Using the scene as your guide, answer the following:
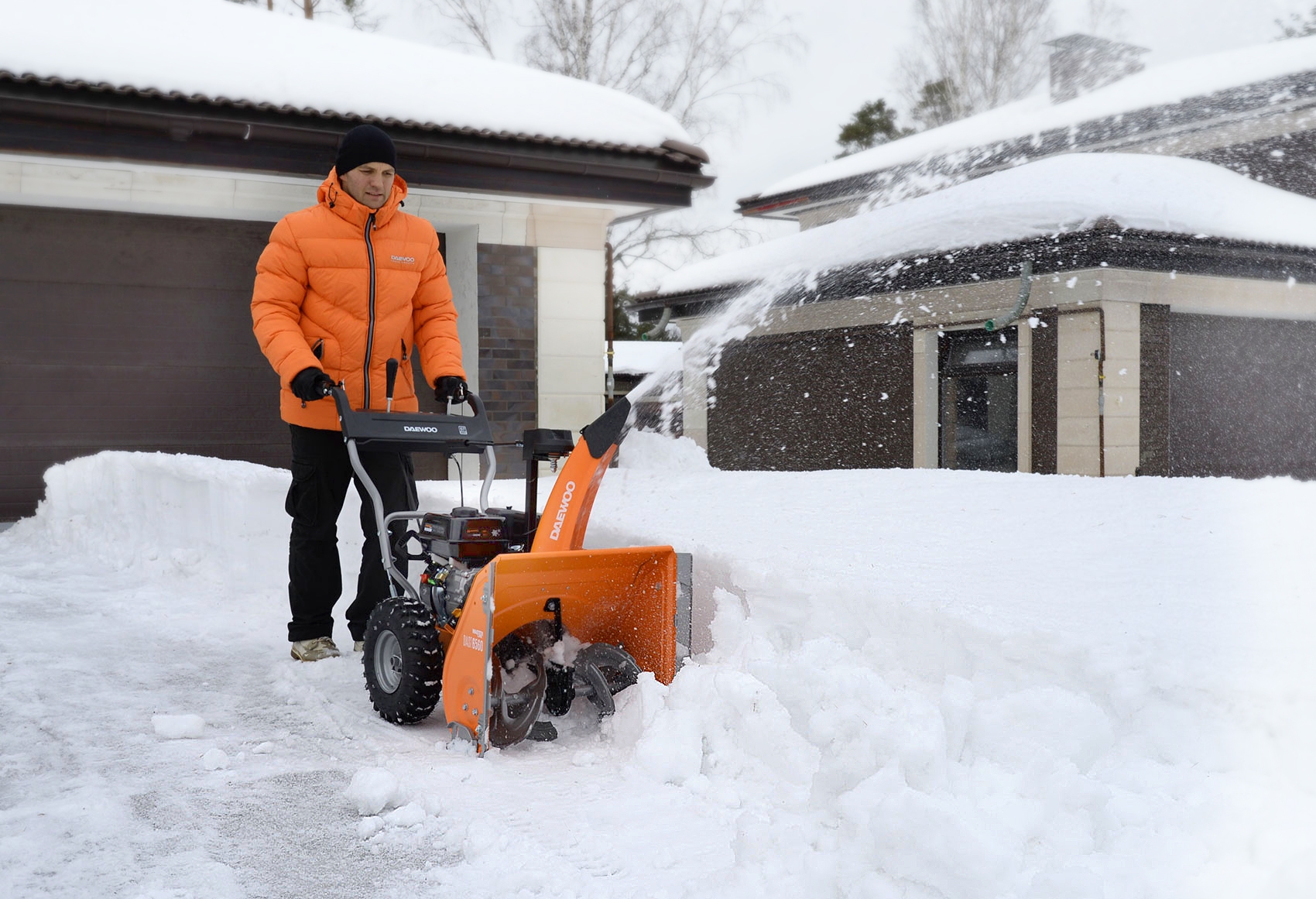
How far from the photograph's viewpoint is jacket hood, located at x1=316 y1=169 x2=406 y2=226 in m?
3.99

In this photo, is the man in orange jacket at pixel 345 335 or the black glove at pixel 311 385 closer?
the black glove at pixel 311 385

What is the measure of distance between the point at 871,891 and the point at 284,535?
4.86m

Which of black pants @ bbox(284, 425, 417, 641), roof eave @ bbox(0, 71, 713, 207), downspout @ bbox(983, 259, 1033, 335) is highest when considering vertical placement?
roof eave @ bbox(0, 71, 713, 207)

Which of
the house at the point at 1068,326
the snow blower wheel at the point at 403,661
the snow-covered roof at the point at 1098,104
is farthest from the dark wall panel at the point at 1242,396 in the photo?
the snow blower wheel at the point at 403,661

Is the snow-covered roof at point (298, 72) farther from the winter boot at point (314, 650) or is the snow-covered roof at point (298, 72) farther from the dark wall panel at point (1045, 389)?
the winter boot at point (314, 650)

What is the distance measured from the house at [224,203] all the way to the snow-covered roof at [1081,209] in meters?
3.43

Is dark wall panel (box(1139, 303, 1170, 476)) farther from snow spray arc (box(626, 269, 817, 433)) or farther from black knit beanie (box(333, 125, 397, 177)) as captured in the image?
black knit beanie (box(333, 125, 397, 177))

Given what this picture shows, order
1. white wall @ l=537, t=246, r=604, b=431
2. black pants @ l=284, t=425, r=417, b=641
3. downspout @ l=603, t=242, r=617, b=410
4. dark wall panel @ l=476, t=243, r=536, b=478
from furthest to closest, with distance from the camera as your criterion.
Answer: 1. downspout @ l=603, t=242, r=617, b=410
2. white wall @ l=537, t=246, r=604, b=431
3. dark wall panel @ l=476, t=243, r=536, b=478
4. black pants @ l=284, t=425, r=417, b=641

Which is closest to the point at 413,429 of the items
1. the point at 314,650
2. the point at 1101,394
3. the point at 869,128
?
the point at 314,650

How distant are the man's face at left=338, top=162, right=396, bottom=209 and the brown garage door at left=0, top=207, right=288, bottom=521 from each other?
5.36 metres

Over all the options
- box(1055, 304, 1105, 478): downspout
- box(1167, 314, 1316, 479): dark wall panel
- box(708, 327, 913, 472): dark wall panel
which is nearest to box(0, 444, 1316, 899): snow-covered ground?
box(1055, 304, 1105, 478): downspout

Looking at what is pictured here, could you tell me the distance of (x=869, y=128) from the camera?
1372 inches

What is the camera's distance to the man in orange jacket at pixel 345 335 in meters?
3.97

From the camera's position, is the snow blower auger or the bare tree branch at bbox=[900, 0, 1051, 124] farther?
the bare tree branch at bbox=[900, 0, 1051, 124]
